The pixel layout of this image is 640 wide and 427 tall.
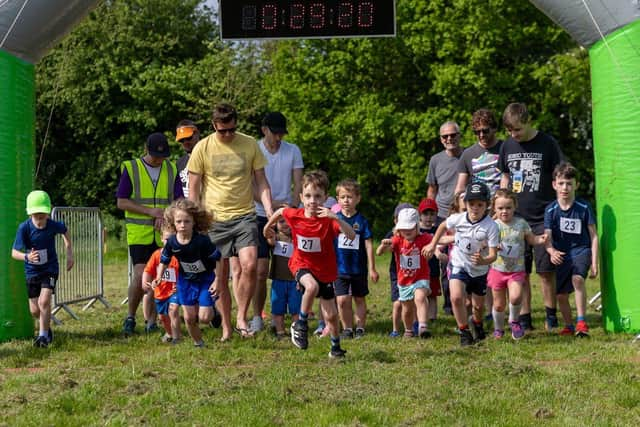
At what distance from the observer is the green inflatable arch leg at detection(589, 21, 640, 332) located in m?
9.17

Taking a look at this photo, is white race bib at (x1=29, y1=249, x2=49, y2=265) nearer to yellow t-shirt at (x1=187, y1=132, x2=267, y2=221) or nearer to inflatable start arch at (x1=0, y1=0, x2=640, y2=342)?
inflatable start arch at (x1=0, y1=0, x2=640, y2=342)

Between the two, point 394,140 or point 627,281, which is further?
point 394,140

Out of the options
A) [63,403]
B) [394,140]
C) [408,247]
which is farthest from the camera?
[394,140]

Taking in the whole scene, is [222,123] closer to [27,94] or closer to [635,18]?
[27,94]

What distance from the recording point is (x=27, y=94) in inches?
385

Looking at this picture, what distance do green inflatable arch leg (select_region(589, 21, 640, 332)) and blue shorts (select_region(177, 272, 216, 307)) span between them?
3802mm

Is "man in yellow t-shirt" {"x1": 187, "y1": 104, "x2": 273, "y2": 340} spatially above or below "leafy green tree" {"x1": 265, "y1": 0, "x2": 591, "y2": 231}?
below

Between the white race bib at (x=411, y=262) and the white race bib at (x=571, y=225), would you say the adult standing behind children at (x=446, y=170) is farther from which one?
the white race bib at (x=571, y=225)

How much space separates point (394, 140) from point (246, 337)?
2344 centimetres

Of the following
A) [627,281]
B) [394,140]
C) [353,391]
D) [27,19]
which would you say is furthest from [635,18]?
[394,140]

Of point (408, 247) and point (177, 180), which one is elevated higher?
point (177, 180)

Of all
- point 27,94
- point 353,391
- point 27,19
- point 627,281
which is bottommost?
point 353,391

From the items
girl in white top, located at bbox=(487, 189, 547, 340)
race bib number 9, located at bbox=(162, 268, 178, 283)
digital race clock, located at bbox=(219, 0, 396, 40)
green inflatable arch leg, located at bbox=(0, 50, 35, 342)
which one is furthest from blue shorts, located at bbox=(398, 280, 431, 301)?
green inflatable arch leg, located at bbox=(0, 50, 35, 342)

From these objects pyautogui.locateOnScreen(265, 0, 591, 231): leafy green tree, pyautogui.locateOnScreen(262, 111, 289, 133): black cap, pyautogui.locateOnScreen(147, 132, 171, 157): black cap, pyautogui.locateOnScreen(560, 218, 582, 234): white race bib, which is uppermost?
pyautogui.locateOnScreen(265, 0, 591, 231): leafy green tree
